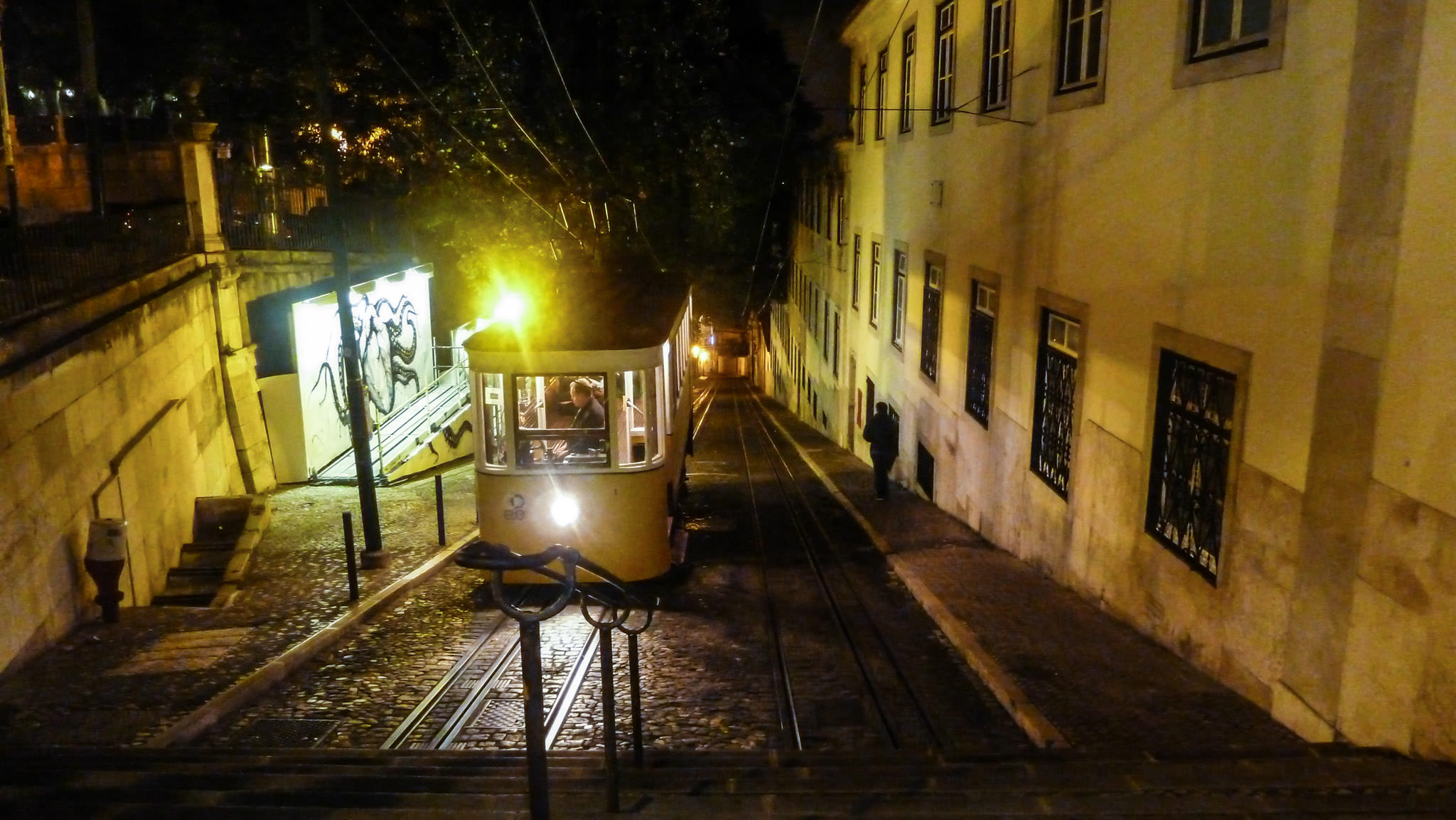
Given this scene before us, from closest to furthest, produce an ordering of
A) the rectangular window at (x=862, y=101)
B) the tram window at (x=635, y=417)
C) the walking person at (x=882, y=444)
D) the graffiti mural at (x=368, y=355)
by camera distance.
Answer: the tram window at (x=635, y=417) < the walking person at (x=882, y=444) < the graffiti mural at (x=368, y=355) < the rectangular window at (x=862, y=101)

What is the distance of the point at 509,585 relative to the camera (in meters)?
9.35

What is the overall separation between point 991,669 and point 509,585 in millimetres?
4733

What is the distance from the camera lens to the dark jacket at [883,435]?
14398 millimetres

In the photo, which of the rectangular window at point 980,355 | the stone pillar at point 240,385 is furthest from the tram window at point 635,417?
the stone pillar at point 240,385

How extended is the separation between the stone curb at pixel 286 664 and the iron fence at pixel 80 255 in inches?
131

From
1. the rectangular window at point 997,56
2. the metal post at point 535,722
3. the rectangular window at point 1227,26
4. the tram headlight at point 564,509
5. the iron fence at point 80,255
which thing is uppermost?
the rectangular window at point 997,56

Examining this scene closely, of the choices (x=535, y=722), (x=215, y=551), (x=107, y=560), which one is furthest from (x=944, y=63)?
(x=535, y=722)

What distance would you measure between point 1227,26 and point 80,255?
10278mm

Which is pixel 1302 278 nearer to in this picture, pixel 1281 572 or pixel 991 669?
pixel 1281 572

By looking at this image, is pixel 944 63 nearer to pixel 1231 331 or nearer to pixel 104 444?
pixel 1231 331

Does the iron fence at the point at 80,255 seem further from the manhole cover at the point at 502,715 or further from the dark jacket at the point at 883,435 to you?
the dark jacket at the point at 883,435

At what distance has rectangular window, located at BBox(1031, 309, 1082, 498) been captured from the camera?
895 cm

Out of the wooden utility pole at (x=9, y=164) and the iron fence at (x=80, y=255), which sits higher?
the wooden utility pole at (x=9, y=164)

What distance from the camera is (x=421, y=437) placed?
18.4m
